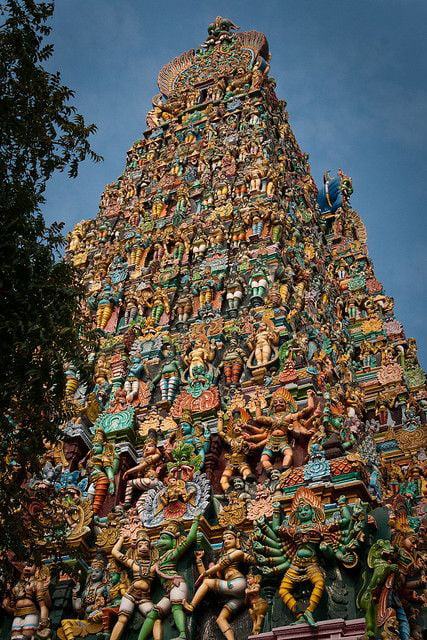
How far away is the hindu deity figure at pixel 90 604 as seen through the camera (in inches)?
372

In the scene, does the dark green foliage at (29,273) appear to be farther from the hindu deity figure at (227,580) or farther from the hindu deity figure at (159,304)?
the hindu deity figure at (159,304)

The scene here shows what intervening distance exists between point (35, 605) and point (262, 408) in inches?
148

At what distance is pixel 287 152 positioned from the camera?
2102 cm

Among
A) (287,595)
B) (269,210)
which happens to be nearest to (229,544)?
(287,595)

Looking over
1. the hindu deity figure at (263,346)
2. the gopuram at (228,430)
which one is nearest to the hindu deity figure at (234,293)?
the gopuram at (228,430)

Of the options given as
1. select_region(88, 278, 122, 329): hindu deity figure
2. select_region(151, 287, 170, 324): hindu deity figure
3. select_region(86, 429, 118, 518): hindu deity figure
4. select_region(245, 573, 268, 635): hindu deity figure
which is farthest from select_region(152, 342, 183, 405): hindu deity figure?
select_region(245, 573, 268, 635): hindu deity figure

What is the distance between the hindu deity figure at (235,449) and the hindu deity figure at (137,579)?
1.29 meters

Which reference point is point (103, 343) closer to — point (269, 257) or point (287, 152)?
point (269, 257)

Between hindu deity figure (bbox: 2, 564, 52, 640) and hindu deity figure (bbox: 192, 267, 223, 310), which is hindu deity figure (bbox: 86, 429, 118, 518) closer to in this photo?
hindu deity figure (bbox: 2, 564, 52, 640)

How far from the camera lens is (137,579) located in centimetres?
948

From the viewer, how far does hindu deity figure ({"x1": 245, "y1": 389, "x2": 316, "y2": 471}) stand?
10.5 meters

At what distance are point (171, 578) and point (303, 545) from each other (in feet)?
5.09

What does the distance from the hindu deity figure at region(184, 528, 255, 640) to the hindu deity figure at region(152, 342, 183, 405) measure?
133 inches

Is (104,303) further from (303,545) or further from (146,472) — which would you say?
(303,545)
